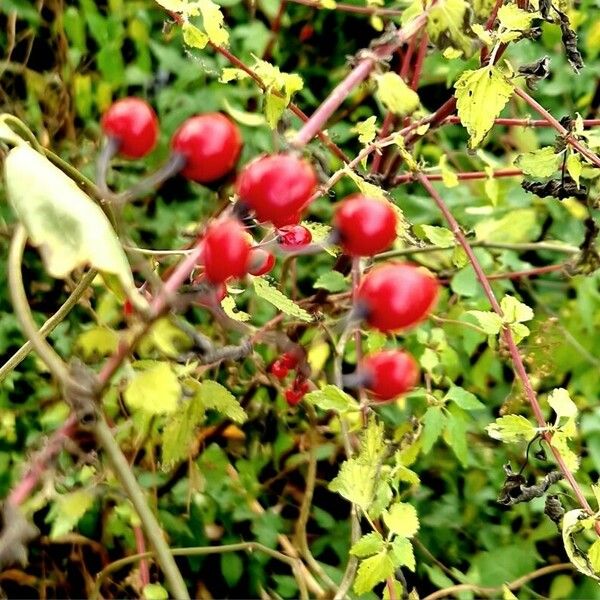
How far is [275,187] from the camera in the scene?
0.39m

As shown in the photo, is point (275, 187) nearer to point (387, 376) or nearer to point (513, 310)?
point (387, 376)

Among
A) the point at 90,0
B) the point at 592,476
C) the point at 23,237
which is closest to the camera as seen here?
the point at 23,237

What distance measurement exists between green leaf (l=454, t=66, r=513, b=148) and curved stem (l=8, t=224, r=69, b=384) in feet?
1.05

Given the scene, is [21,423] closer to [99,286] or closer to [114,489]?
[99,286]

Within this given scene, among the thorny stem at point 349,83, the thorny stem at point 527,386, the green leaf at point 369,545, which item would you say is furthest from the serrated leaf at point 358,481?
the thorny stem at point 349,83

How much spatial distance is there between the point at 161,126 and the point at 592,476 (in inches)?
33.4

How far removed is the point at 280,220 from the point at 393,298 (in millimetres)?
Result: 61

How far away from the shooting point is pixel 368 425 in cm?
66

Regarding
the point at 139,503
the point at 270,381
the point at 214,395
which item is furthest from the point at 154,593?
the point at 139,503

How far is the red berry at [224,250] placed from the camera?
376mm

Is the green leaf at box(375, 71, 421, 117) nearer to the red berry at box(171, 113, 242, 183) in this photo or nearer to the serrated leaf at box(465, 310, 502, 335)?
the red berry at box(171, 113, 242, 183)

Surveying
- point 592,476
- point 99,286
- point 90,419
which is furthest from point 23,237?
point 592,476

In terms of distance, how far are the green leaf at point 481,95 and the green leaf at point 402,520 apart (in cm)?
28

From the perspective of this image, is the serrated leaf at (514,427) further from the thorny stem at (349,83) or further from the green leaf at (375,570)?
the thorny stem at (349,83)
